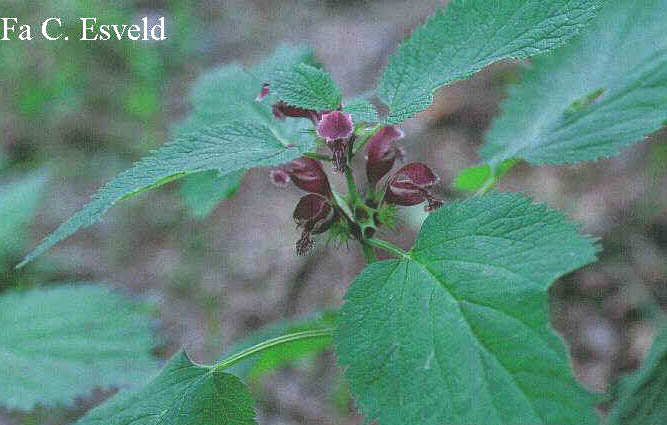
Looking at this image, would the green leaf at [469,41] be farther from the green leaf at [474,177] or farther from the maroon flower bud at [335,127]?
the green leaf at [474,177]

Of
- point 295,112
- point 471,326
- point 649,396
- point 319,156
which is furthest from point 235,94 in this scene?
point 649,396

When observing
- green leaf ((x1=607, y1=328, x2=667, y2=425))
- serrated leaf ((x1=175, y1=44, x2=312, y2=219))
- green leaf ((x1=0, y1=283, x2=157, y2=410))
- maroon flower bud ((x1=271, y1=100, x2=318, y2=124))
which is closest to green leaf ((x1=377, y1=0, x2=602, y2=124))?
maroon flower bud ((x1=271, y1=100, x2=318, y2=124))

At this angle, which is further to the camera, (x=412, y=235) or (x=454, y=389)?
(x=412, y=235)

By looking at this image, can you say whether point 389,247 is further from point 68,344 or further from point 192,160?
point 68,344

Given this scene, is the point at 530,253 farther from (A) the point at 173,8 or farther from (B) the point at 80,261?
(A) the point at 173,8

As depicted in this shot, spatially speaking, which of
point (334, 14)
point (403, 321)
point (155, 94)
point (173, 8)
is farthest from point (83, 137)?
point (403, 321)

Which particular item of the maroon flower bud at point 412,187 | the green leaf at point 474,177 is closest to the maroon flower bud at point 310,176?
the maroon flower bud at point 412,187
